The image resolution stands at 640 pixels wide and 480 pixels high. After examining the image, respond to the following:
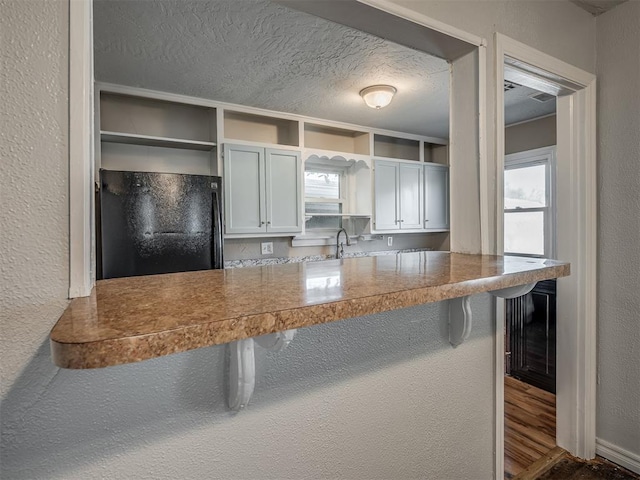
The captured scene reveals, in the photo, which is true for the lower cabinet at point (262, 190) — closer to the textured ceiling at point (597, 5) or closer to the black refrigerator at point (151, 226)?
the black refrigerator at point (151, 226)

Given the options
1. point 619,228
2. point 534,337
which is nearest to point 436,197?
point 534,337

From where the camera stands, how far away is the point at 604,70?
5.75 feet

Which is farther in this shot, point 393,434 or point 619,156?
point 619,156

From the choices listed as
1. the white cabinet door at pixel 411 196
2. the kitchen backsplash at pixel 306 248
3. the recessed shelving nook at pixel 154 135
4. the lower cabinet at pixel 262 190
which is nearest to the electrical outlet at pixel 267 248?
the kitchen backsplash at pixel 306 248

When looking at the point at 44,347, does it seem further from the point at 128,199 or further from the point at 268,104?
the point at 268,104

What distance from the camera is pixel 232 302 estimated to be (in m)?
0.56

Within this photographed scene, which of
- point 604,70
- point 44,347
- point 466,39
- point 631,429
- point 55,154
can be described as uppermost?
point 604,70

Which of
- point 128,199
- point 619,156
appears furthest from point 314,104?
point 619,156

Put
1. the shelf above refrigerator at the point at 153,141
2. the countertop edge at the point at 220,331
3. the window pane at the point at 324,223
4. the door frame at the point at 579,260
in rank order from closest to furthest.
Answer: the countertop edge at the point at 220,331 → the door frame at the point at 579,260 → the shelf above refrigerator at the point at 153,141 → the window pane at the point at 324,223

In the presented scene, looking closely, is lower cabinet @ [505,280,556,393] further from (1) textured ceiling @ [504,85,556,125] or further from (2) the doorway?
(1) textured ceiling @ [504,85,556,125]

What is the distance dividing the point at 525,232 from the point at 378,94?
2.17 m

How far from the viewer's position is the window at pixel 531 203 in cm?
332

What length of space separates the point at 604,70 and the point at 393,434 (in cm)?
203

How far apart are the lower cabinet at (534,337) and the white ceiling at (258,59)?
171 cm
